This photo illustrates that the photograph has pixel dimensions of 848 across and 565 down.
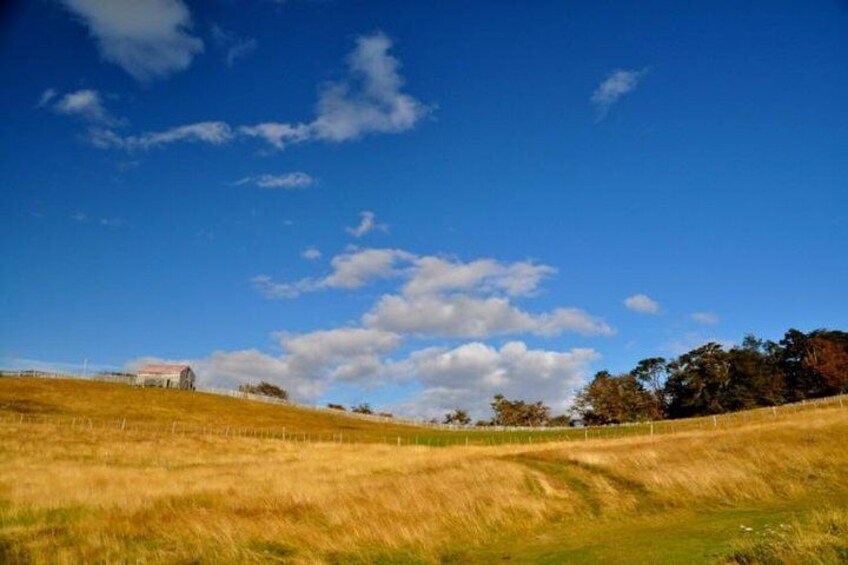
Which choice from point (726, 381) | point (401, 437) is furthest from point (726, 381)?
point (401, 437)

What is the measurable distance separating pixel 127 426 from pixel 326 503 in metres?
65.1

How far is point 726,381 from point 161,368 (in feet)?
409

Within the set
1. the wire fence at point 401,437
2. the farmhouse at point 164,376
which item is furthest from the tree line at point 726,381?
the farmhouse at point 164,376

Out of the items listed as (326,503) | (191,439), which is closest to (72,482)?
(326,503)

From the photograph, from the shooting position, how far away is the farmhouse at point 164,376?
13738cm

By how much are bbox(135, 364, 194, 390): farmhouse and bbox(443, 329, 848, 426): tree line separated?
90608 mm

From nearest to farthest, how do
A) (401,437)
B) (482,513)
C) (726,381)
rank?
(482,513)
(401,437)
(726,381)

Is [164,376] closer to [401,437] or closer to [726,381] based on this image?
[401,437]

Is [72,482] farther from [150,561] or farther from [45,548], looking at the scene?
[150,561]

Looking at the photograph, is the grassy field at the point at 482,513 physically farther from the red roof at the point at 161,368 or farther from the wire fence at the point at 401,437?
the red roof at the point at 161,368

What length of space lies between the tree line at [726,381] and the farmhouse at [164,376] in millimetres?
90608

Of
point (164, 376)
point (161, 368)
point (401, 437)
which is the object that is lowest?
point (401, 437)

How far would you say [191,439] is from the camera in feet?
190

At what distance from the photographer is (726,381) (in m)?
134
